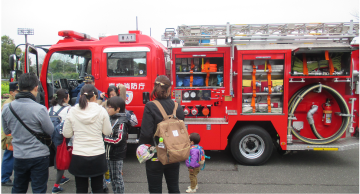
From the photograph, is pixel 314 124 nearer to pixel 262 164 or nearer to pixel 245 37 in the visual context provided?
pixel 262 164

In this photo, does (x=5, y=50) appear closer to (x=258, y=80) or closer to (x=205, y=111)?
(x=205, y=111)

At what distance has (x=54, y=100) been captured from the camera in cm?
376

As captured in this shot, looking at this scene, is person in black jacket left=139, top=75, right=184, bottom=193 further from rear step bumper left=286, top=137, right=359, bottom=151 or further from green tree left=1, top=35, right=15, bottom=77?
green tree left=1, top=35, right=15, bottom=77

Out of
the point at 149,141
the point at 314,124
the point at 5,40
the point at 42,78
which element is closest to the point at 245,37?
the point at 314,124

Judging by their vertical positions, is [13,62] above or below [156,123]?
above

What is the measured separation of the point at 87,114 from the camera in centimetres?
274

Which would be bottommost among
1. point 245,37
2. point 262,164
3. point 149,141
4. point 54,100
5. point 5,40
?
point 262,164

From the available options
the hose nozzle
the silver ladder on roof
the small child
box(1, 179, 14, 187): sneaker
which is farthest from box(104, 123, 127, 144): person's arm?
the hose nozzle

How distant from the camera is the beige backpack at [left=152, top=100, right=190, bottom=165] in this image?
247cm

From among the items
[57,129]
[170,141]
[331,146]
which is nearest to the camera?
[170,141]

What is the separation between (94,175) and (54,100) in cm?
161

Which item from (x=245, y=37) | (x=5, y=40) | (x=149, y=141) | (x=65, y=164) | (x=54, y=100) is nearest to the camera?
(x=149, y=141)

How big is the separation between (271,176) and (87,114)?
3580mm

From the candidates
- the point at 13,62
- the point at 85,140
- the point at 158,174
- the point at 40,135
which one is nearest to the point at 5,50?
the point at 13,62
